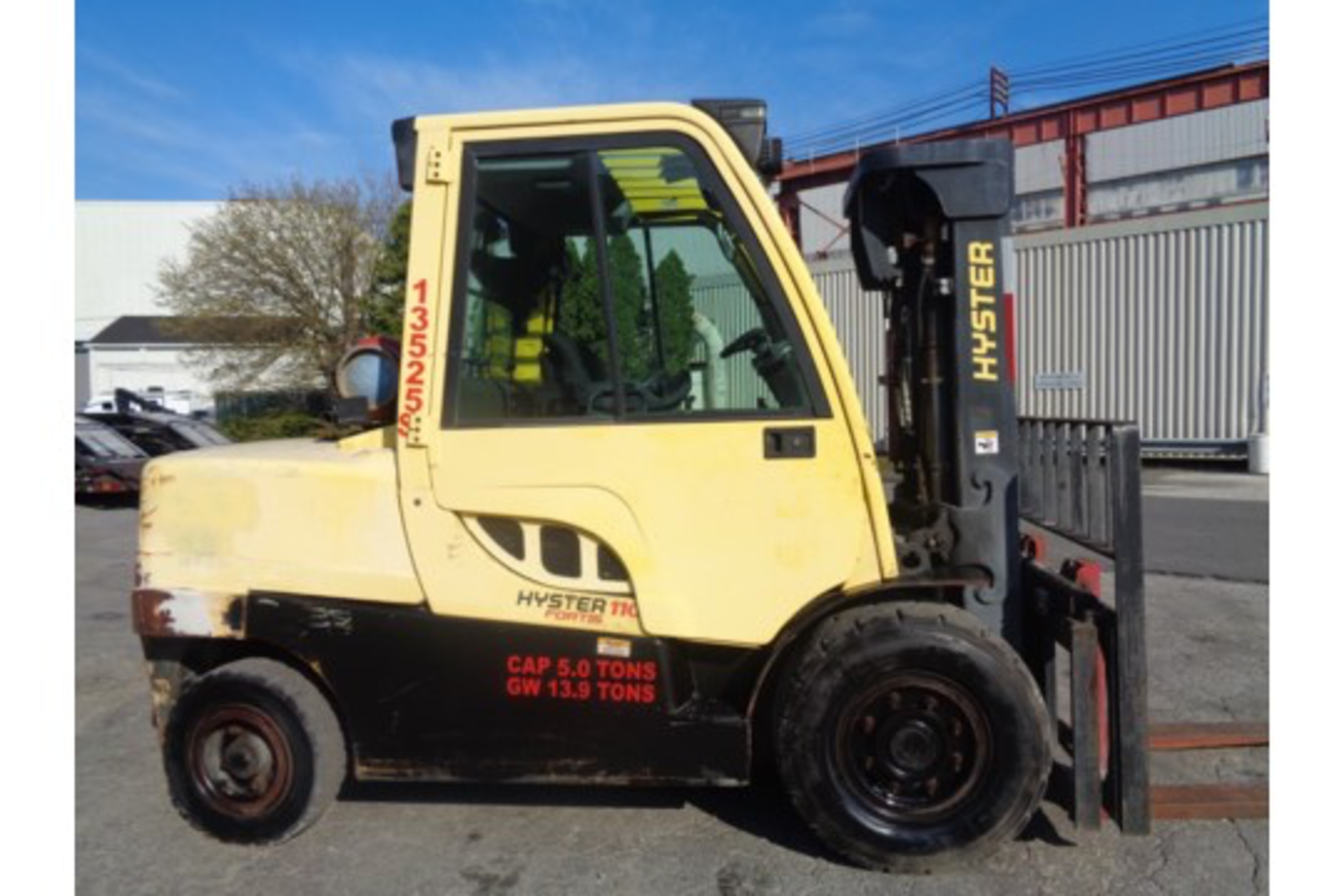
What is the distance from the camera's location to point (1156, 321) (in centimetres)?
1683

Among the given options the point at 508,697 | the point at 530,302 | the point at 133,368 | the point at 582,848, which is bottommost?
the point at 582,848

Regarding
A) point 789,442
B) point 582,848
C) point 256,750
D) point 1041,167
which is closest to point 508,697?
point 582,848

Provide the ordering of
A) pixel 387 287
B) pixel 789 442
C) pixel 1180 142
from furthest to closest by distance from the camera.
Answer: pixel 1180 142, pixel 387 287, pixel 789 442

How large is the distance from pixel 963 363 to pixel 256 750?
3.10m

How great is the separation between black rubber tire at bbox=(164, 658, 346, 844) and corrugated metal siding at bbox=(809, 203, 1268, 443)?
1243 centimetres

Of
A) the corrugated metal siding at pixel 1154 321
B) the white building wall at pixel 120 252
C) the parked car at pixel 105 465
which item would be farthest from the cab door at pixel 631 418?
the white building wall at pixel 120 252

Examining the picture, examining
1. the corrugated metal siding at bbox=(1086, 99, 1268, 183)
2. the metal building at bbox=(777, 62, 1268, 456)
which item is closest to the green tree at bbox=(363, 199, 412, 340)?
the metal building at bbox=(777, 62, 1268, 456)

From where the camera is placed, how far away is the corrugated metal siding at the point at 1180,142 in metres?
22.0

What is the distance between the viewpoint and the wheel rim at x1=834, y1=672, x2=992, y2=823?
3158mm

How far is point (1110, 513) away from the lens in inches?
130

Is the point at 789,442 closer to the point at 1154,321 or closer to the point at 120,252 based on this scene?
the point at 1154,321

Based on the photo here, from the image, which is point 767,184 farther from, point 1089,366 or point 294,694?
point 1089,366

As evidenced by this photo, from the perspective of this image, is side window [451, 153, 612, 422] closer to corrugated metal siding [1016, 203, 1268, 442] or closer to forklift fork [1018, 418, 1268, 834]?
forklift fork [1018, 418, 1268, 834]

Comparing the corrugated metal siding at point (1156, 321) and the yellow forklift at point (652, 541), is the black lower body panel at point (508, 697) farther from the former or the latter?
the corrugated metal siding at point (1156, 321)
